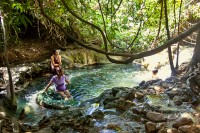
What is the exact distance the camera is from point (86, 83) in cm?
1112

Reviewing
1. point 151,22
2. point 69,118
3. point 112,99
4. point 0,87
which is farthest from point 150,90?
point 0,87

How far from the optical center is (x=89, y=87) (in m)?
10.6

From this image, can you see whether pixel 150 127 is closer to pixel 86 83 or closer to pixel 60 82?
pixel 60 82

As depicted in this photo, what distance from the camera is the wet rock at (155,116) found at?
5.01 meters

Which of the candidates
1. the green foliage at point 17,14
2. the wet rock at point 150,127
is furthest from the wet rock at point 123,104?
the green foliage at point 17,14

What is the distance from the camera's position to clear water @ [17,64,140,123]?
304 inches

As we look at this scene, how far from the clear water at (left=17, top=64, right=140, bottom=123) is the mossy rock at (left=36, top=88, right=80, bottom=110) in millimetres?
168

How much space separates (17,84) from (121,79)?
412 centimetres

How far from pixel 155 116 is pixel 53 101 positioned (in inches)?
149

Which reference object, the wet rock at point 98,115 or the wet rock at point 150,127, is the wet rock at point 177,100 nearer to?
the wet rock at point 150,127

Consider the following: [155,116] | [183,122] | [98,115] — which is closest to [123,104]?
[98,115]

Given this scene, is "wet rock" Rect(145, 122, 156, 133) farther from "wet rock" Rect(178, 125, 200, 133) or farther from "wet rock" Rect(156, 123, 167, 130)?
"wet rock" Rect(178, 125, 200, 133)

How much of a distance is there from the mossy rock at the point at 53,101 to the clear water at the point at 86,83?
0.17m

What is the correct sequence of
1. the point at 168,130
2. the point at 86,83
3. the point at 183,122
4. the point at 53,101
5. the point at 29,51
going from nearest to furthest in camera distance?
the point at 168,130 → the point at 183,122 → the point at 53,101 → the point at 86,83 → the point at 29,51
